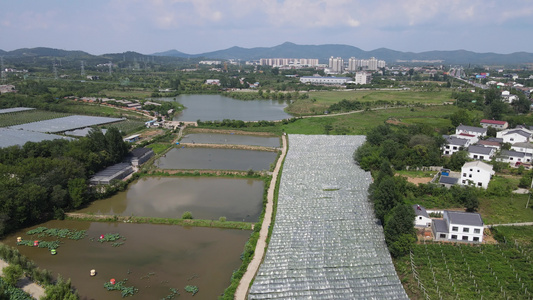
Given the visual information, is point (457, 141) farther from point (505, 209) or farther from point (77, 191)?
point (77, 191)

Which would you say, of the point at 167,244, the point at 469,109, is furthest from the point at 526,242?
the point at 469,109

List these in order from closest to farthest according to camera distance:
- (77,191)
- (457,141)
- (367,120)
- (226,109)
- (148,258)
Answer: (148,258) → (77,191) → (457,141) → (367,120) → (226,109)

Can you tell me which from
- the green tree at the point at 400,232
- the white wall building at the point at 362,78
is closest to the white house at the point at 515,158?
the green tree at the point at 400,232

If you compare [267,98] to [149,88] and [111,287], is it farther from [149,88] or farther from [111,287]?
[111,287]

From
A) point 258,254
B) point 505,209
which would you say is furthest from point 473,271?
point 258,254

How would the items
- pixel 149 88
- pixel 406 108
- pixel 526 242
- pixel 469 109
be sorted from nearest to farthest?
pixel 526 242 → pixel 469 109 → pixel 406 108 → pixel 149 88

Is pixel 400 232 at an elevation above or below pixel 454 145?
below

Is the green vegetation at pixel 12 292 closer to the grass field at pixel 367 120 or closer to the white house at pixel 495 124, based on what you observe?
the grass field at pixel 367 120
